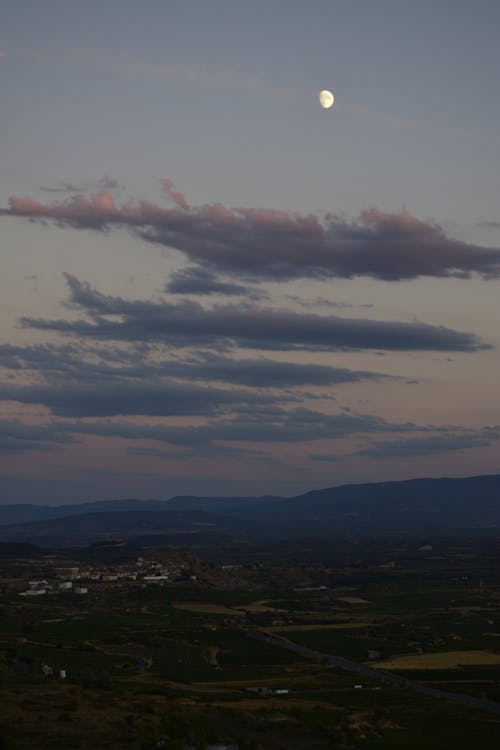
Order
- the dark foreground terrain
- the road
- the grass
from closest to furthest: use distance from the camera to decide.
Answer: the dark foreground terrain, the road, the grass

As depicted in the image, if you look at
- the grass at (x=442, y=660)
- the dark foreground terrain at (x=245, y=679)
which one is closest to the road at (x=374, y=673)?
the dark foreground terrain at (x=245, y=679)

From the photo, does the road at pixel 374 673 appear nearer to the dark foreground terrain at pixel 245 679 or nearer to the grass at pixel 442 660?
the dark foreground terrain at pixel 245 679

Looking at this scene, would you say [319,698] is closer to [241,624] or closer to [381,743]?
[381,743]

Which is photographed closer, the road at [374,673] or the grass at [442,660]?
the road at [374,673]

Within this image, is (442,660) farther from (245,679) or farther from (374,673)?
(245,679)

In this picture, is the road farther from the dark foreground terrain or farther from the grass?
the grass

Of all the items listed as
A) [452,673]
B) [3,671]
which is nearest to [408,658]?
[452,673]

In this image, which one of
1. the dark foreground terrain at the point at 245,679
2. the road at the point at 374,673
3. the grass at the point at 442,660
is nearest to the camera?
the dark foreground terrain at the point at 245,679

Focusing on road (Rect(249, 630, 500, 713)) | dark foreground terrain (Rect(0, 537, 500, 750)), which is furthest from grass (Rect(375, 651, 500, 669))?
road (Rect(249, 630, 500, 713))
